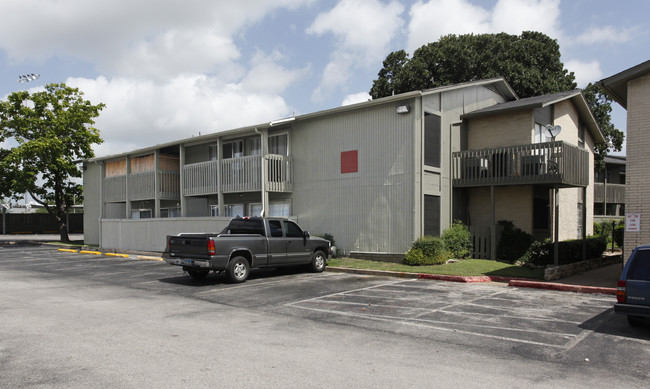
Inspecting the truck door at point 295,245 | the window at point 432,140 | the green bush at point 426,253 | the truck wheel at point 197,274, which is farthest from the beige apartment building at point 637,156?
the truck wheel at point 197,274

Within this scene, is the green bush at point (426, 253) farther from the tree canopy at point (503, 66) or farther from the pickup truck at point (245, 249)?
the tree canopy at point (503, 66)

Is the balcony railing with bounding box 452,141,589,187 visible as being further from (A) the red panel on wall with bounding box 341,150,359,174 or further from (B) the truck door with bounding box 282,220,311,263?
(B) the truck door with bounding box 282,220,311,263

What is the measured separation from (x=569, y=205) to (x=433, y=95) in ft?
29.0

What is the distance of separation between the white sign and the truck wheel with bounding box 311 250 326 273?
887 centimetres

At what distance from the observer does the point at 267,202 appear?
817 inches

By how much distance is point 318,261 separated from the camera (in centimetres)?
1612

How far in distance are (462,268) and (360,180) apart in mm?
5577

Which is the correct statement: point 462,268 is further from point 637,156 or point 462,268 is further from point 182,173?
point 182,173

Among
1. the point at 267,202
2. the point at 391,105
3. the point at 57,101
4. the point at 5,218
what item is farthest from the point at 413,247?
the point at 5,218

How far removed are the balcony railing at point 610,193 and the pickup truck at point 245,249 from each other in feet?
81.4

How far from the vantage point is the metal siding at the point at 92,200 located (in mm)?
32000

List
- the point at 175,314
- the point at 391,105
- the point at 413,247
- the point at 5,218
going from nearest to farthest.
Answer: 1. the point at 175,314
2. the point at 413,247
3. the point at 391,105
4. the point at 5,218

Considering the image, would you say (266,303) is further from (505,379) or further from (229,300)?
(505,379)

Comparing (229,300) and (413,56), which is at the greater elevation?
(413,56)
